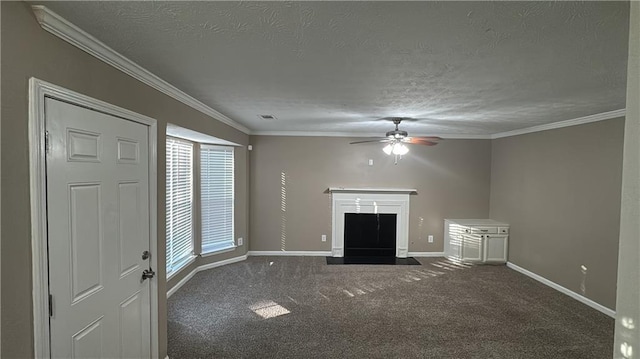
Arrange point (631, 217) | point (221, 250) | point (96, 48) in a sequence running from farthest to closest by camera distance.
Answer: point (221, 250)
point (96, 48)
point (631, 217)

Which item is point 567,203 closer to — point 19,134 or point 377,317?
point 377,317

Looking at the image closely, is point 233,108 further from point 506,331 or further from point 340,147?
point 506,331

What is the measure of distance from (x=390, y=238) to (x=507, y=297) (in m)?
2.20

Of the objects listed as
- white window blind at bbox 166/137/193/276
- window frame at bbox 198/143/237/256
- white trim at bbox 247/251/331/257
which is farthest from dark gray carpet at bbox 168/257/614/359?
white trim at bbox 247/251/331/257

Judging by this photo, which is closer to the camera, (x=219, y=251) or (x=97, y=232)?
(x=97, y=232)

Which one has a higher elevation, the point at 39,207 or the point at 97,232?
the point at 39,207

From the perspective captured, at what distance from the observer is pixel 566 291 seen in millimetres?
4168

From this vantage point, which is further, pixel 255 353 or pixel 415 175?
pixel 415 175

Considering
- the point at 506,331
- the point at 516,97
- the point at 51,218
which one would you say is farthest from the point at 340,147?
the point at 51,218

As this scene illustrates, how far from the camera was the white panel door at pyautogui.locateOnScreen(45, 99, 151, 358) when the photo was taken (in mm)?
1505

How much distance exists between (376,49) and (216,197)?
4.05m

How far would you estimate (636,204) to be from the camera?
968 millimetres

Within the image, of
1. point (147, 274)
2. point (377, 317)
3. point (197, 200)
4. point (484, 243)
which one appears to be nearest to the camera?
point (147, 274)

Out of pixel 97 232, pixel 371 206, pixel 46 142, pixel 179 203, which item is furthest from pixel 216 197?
pixel 46 142
